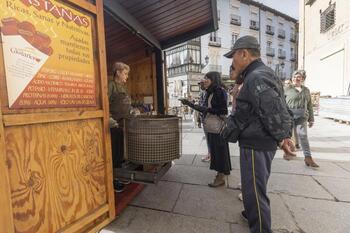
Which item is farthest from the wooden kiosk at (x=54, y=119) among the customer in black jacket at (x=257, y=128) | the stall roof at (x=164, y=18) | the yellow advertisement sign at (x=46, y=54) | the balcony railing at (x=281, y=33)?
the balcony railing at (x=281, y=33)

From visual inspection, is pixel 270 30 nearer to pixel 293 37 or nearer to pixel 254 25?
pixel 254 25

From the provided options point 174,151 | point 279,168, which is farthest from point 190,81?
point 174,151

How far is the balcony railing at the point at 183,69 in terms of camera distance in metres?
22.9

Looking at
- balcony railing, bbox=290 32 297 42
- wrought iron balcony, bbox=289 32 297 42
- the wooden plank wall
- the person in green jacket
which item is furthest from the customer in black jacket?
balcony railing, bbox=290 32 297 42

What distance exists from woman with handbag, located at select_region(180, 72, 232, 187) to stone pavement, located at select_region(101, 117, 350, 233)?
1.05 feet

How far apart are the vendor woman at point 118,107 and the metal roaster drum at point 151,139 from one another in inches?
17.8

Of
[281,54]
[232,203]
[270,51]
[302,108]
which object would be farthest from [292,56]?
[232,203]

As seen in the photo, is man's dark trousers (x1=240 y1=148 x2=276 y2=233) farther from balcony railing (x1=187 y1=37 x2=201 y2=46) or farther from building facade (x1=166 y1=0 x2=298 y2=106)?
balcony railing (x1=187 y1=37 x2=201 y2=46)

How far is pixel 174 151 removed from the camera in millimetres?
2568

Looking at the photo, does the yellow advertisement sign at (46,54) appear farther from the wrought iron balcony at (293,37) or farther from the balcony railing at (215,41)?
the wrought iron balcony at (293,37)

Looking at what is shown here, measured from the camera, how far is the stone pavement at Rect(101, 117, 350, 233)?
229cm

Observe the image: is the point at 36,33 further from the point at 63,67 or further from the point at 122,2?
the point at 122,2

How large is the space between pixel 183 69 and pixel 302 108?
20.0 m

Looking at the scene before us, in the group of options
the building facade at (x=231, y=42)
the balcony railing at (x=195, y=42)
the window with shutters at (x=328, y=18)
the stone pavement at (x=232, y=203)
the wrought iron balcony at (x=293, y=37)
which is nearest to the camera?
the stone pavement at (x=232, y=203)
